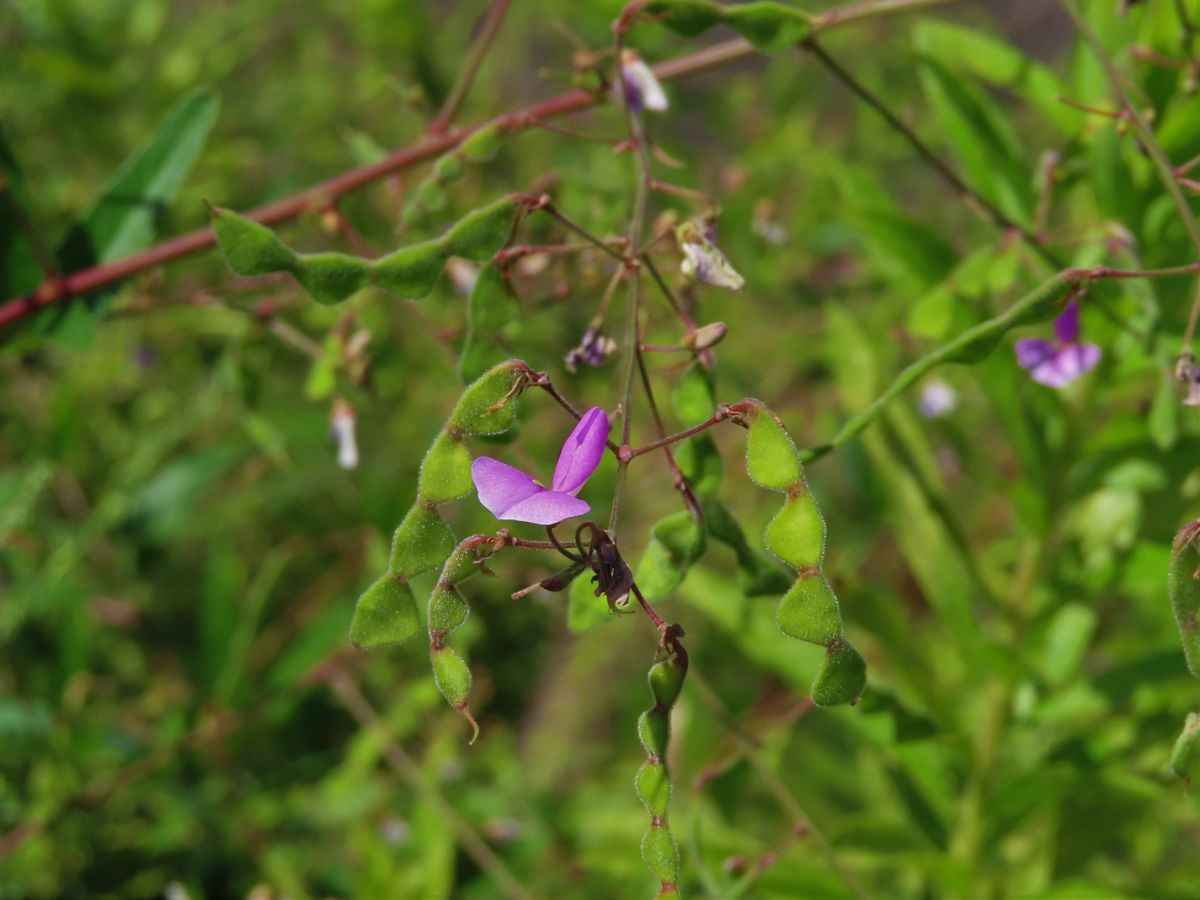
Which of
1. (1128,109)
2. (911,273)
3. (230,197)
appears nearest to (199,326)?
(230,197)

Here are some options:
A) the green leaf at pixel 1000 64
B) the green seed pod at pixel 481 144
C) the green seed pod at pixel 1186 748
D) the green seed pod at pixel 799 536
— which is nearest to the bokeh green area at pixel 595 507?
the green leaf at pixel 1000 64

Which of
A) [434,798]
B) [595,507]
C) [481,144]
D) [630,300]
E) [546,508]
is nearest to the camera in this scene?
[546,508]

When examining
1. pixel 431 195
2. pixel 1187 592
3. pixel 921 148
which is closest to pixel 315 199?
pixel 431 195

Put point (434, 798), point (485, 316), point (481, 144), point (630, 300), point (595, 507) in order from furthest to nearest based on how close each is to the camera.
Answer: point (595, 507), point (434, 798), point (481, 144), point (485, 316), point (630, 300)

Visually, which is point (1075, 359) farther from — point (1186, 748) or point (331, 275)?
point (331, 275)

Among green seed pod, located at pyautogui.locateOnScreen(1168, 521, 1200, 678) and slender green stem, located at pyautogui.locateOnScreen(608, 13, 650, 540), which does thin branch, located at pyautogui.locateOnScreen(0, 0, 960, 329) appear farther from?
green seed pod, located at pyautogui.locateOnScreen(1168, 521, 1200, 678)

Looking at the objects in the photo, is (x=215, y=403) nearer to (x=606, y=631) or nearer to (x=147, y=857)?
(x=147, y=857)
